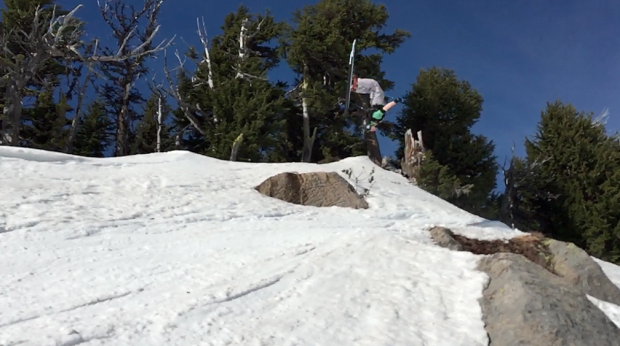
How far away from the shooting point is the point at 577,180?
21.2 m

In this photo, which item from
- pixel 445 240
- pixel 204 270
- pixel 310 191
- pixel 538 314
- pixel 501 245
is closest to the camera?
pixel 538 314

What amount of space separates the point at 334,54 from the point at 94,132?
11.3 metres

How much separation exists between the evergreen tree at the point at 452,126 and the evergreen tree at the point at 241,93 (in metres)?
6.39

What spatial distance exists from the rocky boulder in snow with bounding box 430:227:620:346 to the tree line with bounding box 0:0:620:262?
39.2ft

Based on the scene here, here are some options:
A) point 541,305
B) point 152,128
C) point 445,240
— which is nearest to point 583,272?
point 445,240

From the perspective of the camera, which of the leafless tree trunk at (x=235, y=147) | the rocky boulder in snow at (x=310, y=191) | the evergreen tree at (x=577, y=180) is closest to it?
the rocky boulder in snow at (x=310, y=191)

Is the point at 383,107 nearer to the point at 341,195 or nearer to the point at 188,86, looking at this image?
the point at 341,195

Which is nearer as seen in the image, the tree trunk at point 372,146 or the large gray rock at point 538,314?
the large gray rock at point 538,314

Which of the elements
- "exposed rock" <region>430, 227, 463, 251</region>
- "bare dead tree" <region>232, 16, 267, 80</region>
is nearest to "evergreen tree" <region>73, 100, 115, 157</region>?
"bare dead tree" <region>232, 16, 267, 80</region>

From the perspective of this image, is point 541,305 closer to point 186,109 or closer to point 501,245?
point 501,245

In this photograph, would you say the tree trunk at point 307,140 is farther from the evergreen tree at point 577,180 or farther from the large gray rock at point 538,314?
the large gray rock at point 538,314

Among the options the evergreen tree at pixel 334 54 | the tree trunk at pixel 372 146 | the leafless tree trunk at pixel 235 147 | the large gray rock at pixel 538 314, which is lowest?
the large gray rock at pixel 538 314

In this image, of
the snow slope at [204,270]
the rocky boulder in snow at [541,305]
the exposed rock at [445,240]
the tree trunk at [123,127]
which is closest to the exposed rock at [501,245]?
the exposed rock at [445,240]

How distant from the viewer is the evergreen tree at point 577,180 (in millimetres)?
19406
